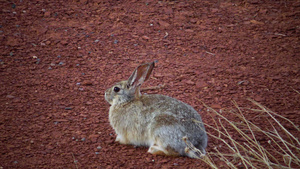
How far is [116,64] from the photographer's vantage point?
743 centimetres

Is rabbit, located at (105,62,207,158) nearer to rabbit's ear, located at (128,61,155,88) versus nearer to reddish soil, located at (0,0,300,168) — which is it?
rabbit's ear, located at (128,61,155,88)

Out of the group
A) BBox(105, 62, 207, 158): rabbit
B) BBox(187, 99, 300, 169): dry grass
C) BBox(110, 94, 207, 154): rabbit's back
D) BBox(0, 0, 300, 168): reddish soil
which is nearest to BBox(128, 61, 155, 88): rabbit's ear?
BBox(105, 62, 207, 158): rabbit

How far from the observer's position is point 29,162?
15.5ft

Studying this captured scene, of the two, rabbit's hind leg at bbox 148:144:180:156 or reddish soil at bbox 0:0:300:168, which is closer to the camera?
rabbit's hind leg at bbox 148:144:180:156

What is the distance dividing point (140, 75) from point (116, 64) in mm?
2176

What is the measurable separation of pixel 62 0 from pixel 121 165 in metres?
5.86

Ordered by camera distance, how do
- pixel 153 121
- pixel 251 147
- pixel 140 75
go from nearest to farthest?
pixel 153 121, pixel 140 75, pixel 251 147

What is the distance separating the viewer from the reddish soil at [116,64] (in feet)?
17.0

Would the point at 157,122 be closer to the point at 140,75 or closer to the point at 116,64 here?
the point at 140,75

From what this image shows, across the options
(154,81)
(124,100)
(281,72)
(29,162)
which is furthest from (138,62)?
(29,162)

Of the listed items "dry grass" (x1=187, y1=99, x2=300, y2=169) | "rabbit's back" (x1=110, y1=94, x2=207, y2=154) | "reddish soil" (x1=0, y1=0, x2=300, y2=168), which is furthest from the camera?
"reddish soil" (x1=0, y1=0, x2=300, y2=168)

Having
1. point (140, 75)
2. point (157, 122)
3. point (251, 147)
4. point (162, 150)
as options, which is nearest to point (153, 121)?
point (157, 122)

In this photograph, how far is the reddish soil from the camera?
5.20 meters

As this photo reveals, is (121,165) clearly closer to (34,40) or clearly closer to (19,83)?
(19,83)
